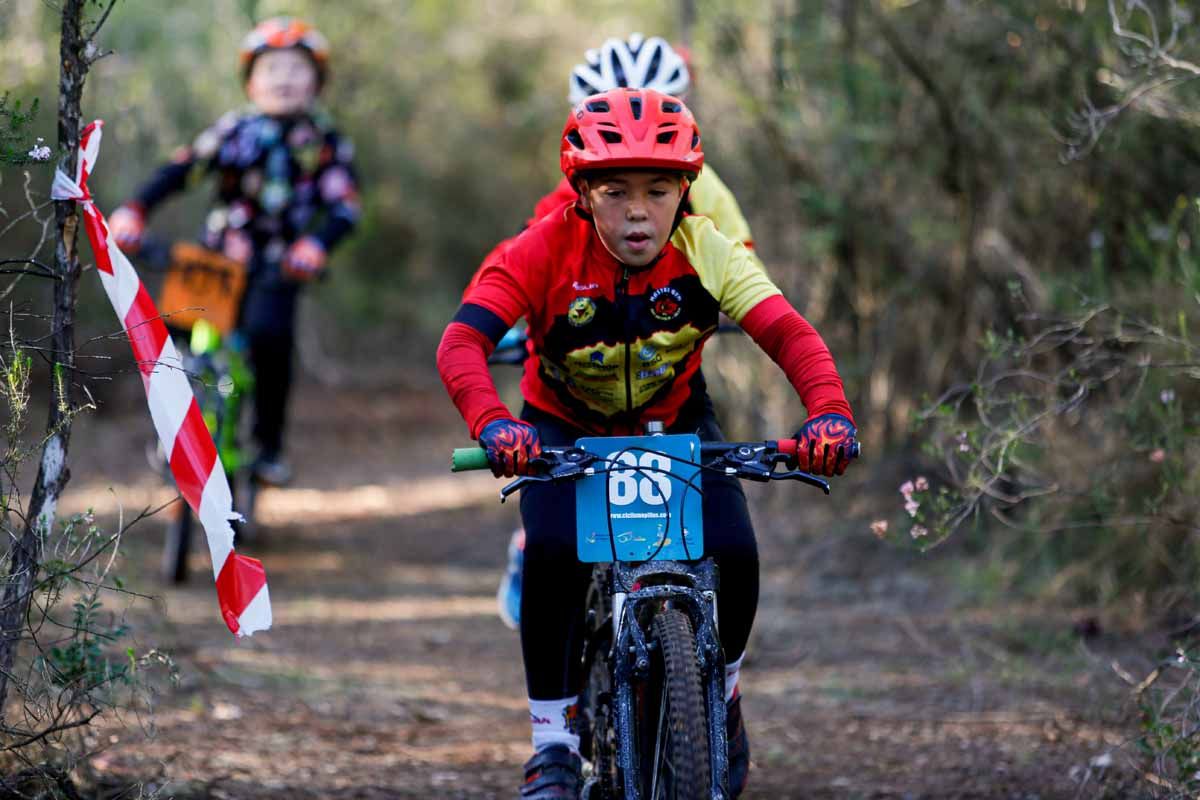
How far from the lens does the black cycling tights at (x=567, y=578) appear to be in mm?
3514

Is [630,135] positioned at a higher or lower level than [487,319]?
higher

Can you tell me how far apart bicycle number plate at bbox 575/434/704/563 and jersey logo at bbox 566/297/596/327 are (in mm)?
412

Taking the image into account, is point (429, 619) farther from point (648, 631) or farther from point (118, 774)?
point (648, 631)

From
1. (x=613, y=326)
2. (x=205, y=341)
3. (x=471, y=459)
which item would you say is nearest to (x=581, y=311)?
(x=613, y=326)

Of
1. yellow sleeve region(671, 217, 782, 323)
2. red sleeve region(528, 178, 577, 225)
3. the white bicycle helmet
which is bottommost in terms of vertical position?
yellow sleeve region(671, 217, 782, 323)

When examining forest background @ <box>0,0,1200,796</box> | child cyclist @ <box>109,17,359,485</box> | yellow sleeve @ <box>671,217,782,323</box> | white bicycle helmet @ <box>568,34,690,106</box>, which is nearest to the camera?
yellow sleeve @ <box>671,217,782,323</box>

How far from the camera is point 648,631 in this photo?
11.0 ft

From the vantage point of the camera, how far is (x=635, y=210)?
350 cm

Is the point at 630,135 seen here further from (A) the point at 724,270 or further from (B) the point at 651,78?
(B) the point at 651,78

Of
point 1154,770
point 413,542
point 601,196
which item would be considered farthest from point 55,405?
point 413,542

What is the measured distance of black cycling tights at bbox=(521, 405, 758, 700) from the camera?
351 centimetres

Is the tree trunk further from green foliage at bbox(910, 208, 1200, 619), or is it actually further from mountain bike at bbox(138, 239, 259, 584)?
mountain bike at bbox(138, 239, 259, 584)

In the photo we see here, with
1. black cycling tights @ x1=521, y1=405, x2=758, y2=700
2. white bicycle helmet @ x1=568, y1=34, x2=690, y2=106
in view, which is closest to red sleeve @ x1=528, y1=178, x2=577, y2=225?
white bicycle helmet @ x1=568, y1=34, x2=690, y2=106

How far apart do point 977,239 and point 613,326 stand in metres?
4.33
